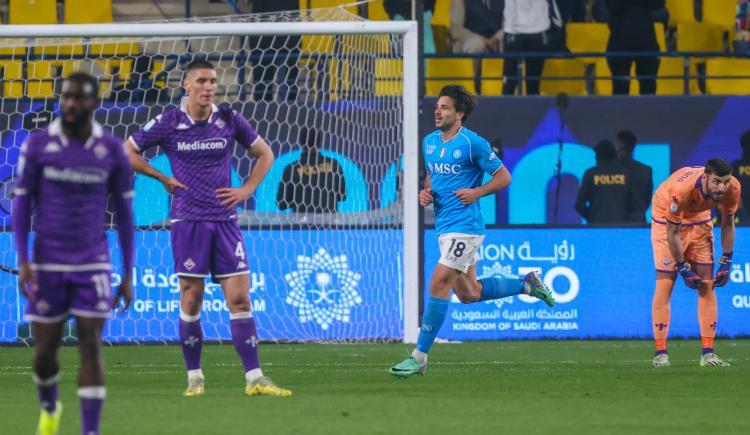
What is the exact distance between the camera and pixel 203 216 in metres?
9.52

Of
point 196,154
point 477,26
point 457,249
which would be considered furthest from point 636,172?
point 196,154

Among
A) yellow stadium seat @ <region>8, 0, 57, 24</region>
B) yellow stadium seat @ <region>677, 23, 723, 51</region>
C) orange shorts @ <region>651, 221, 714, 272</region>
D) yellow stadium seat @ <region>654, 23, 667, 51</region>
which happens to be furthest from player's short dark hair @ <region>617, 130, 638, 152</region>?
yellow stadium seat @ <region>8, 0, 57, 24</region>

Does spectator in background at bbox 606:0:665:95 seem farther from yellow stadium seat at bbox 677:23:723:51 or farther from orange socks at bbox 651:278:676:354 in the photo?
orange socks at bbox 651:278:676:354

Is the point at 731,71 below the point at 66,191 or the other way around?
the other way around

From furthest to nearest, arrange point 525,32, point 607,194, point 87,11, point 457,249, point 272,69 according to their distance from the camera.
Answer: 1. point 87,11
2. point 525,32
3. point 607,194
4. point 272,69
5. point 457,249

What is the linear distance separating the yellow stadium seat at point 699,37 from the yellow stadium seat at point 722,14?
0.51ft

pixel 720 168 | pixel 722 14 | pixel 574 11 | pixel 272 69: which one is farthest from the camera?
pixel 722 14

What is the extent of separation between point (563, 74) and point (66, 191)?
13.8 metres

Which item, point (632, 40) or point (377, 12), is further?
point (377, 12)

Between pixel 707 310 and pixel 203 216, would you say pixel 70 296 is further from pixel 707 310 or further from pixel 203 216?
pixel 707 310

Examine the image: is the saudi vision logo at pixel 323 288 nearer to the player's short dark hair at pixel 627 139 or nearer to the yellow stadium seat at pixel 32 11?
the player's short dark hair at pixel 627 139

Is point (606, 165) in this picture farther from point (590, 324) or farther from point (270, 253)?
point (270, 253)

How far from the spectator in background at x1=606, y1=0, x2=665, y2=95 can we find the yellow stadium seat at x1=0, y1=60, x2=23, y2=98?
24.4ft

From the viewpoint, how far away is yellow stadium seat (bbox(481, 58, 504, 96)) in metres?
19.6
